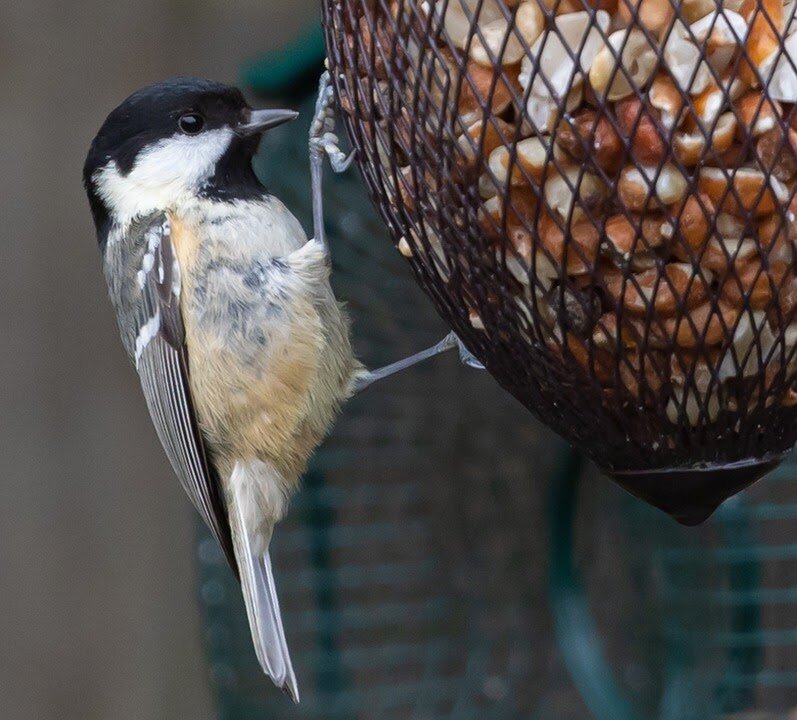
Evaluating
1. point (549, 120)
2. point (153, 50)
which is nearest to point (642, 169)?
point (549, 120)

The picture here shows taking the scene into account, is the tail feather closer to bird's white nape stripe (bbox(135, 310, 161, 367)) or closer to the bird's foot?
bird's white nape stripe (bbox(135, 310, 161, 367))

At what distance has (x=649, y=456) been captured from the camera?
1.03 meters

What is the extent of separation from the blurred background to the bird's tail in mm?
198

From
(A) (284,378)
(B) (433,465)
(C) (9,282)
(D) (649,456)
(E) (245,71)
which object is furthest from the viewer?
(C) (9,282)

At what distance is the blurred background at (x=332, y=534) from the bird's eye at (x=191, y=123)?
0.48 ft

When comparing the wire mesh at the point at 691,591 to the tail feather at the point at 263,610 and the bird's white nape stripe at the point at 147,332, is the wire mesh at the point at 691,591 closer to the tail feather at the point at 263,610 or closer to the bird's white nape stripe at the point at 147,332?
the tail feather at the point at 263,610

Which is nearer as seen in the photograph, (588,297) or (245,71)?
(588,297)

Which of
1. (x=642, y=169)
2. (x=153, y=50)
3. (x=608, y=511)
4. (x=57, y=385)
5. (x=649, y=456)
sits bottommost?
(x=608, y=511)

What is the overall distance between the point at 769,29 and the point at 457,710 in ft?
3.74

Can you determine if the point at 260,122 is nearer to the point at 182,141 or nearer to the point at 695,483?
the point at 182,141

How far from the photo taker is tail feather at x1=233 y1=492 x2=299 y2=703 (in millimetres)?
1436

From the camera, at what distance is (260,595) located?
4.92 feet

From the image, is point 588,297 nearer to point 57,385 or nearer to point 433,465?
point 433,465

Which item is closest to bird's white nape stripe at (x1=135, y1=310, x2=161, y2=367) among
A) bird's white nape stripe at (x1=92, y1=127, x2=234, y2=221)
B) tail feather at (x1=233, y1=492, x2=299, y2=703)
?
bird's white nape stripe at (x1=92, y1=127, x2=234, y2=221)
